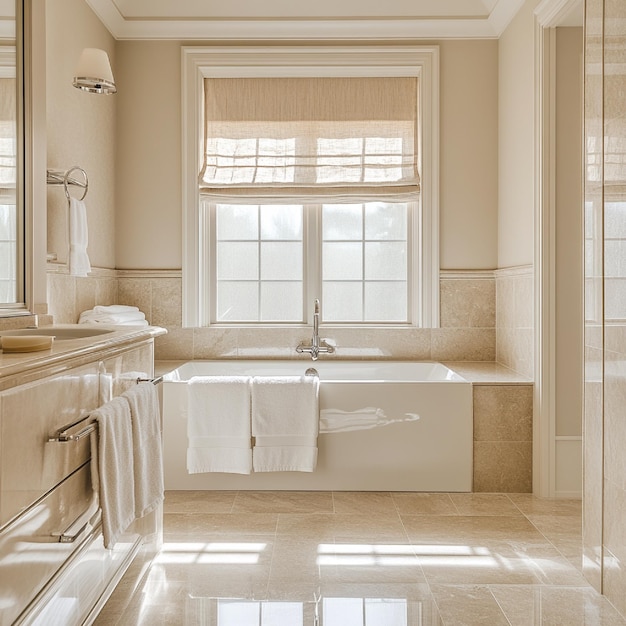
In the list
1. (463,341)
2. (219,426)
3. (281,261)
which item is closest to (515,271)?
(463,341)

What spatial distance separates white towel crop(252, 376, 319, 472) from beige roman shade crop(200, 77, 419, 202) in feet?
4.61

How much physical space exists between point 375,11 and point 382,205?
1145 millimetres

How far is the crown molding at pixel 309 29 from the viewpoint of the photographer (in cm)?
406

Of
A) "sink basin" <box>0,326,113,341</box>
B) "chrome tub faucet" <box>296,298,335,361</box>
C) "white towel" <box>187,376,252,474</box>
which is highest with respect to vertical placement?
"sink basin" <box>0,326,113,341</box>

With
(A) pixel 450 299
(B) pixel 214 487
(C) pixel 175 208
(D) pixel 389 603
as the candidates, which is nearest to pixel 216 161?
(C) pixel 175 208

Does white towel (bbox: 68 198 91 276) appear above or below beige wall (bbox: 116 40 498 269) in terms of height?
below

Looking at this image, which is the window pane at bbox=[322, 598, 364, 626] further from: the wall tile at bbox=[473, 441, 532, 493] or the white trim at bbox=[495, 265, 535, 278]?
the white trim at bbox=[495, 265, 535, 278]

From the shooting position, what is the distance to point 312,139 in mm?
4238

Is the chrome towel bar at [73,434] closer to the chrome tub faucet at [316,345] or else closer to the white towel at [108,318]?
the white towel at [108,318]

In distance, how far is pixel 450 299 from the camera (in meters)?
4.23

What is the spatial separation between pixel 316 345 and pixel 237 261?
76 cm

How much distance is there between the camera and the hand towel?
77.9 inches

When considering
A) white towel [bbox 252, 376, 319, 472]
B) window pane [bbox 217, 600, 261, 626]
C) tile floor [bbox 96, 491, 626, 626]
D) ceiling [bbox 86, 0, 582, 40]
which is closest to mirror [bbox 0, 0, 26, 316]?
tile floor [bbox 96, 491, 626, 626]

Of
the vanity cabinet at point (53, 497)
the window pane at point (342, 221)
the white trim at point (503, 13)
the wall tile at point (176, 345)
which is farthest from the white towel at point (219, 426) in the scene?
the white trim at point (503, 13)
